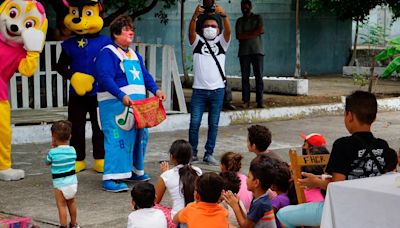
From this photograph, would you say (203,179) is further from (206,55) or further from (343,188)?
(206,55)

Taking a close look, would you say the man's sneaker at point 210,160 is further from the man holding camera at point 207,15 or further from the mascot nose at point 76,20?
the mascot nose at point 76,20

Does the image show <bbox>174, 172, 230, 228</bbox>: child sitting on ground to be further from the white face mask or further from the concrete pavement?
the white face mask

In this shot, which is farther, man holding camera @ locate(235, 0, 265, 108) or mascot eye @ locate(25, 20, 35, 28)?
man holding camera @ locate(235, 0, 265, 108)

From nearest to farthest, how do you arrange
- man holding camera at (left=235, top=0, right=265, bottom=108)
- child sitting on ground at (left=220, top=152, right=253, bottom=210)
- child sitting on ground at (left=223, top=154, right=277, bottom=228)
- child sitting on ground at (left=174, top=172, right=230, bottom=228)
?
child sitting on ground at (left=174, top=172, right=230, bottom=228)
child sitting on ground at (left=223, top=154, right=277, bottom=228)
child sitting on ground at (left=220, top=152, right=253, bottom=210)
man holding camera at (left=235, top=0, right=265, bottom=108)

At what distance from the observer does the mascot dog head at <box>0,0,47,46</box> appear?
8406mm

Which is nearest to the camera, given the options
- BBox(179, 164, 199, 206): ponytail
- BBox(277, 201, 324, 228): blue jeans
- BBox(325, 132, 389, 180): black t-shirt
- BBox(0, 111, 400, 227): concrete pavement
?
BBox(325, 132, 389, 180): black t-shirt

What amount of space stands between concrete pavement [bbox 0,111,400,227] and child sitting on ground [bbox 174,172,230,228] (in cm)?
160

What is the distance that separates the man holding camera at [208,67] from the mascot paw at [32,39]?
1712mm

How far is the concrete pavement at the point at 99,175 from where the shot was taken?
285 inches

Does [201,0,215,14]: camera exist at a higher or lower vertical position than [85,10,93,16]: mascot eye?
higher

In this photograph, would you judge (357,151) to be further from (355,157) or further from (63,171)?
(63,171)

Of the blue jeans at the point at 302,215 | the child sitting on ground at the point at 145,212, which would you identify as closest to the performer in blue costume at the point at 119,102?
the child sitting on ground at the point at 145,212

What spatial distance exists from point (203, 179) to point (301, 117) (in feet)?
28.5

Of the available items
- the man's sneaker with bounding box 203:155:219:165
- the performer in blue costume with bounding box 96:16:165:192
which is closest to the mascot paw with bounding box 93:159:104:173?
the performer in blue costume with bounding box 96:16:165:192
